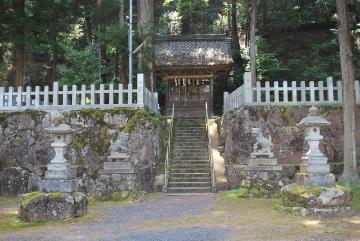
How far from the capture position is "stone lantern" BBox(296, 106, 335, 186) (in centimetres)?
854

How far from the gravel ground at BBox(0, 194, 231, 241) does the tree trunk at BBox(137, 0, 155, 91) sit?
9492mm

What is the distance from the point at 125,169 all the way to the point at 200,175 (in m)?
3.14

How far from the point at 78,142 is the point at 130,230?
6464 mm

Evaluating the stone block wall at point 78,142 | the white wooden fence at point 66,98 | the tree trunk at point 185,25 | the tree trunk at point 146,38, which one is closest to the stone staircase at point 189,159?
the stone block wall at point 78,142

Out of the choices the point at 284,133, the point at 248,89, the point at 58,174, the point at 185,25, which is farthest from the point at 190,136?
the point at 185,25

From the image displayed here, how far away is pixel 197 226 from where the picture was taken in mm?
7355

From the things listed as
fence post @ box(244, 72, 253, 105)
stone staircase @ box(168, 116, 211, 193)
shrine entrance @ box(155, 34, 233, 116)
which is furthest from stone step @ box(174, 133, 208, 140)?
shrine entrance @ box(155, 34, 233, 116)

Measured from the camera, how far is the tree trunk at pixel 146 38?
1798cm

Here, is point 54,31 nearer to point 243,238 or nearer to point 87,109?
point 87,109

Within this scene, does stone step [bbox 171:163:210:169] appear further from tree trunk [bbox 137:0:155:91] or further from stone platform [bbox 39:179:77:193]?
stone platform [bbox 39:179:77:193]

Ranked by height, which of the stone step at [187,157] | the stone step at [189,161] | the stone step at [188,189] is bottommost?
the stone step at [188,189]

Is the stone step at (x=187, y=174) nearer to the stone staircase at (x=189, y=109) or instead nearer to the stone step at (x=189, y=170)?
the stone step at (x=189, y=170)

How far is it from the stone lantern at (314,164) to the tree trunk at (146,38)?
33.6ft

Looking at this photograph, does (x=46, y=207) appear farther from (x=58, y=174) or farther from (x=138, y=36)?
(x=138, y=36)
